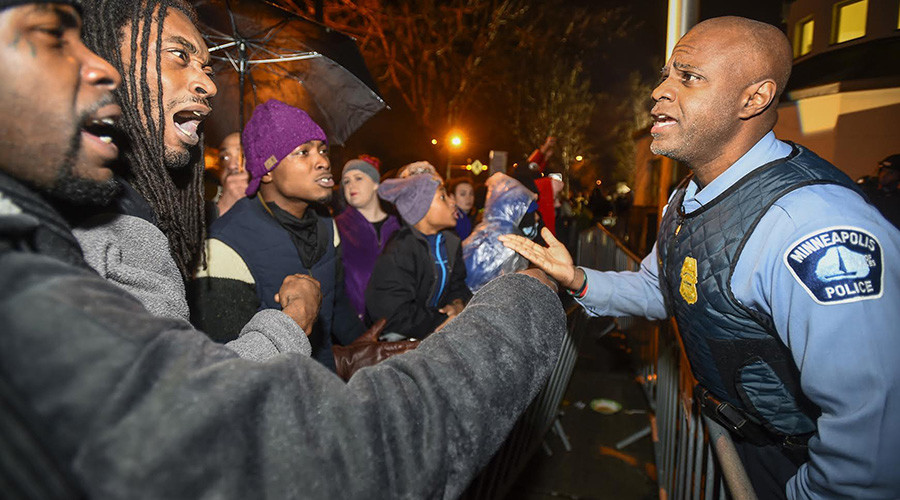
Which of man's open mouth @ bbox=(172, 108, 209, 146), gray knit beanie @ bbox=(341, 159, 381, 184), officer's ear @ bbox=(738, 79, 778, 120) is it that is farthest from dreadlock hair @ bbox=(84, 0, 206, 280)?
gray knit beanie @ bbox=(341, 159, 381, 184)

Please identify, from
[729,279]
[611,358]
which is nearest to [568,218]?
[611,358]

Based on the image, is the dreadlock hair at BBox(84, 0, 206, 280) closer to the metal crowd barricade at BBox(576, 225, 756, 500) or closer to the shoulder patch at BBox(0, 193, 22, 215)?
the shoulder patch at BBox(0, 193, 22, 215)

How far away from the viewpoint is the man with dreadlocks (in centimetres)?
126

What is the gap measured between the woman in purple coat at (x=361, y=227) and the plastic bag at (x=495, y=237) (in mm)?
931

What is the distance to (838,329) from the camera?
4.98 feet

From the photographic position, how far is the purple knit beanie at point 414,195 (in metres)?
4.07

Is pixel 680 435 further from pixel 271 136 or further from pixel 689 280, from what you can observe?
pixel 271 136

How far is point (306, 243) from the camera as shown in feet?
10.1

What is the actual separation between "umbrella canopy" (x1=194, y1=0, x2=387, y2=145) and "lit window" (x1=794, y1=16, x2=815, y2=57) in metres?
24.6

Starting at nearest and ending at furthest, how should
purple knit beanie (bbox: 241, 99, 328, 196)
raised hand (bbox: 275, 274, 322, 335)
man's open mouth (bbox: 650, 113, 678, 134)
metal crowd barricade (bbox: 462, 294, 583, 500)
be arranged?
raised hand (bbox: 275, 274, 322, 335) → man's open mouth (bbox: 650, 113, 678, 134) → metal crowd barricade (bbox: 462, 294, 583, 500) → purple knit beanie (bbox: 241, 99, 328, 196)

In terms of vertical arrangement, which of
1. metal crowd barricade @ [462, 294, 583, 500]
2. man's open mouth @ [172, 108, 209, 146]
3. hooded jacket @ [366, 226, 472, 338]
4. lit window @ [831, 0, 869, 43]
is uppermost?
lit window @ [831, 0, 869, 43]

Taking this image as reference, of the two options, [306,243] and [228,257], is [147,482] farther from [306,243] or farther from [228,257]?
[306,243]

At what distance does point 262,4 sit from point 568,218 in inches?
316

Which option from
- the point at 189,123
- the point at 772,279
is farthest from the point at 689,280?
the point at 189,123
